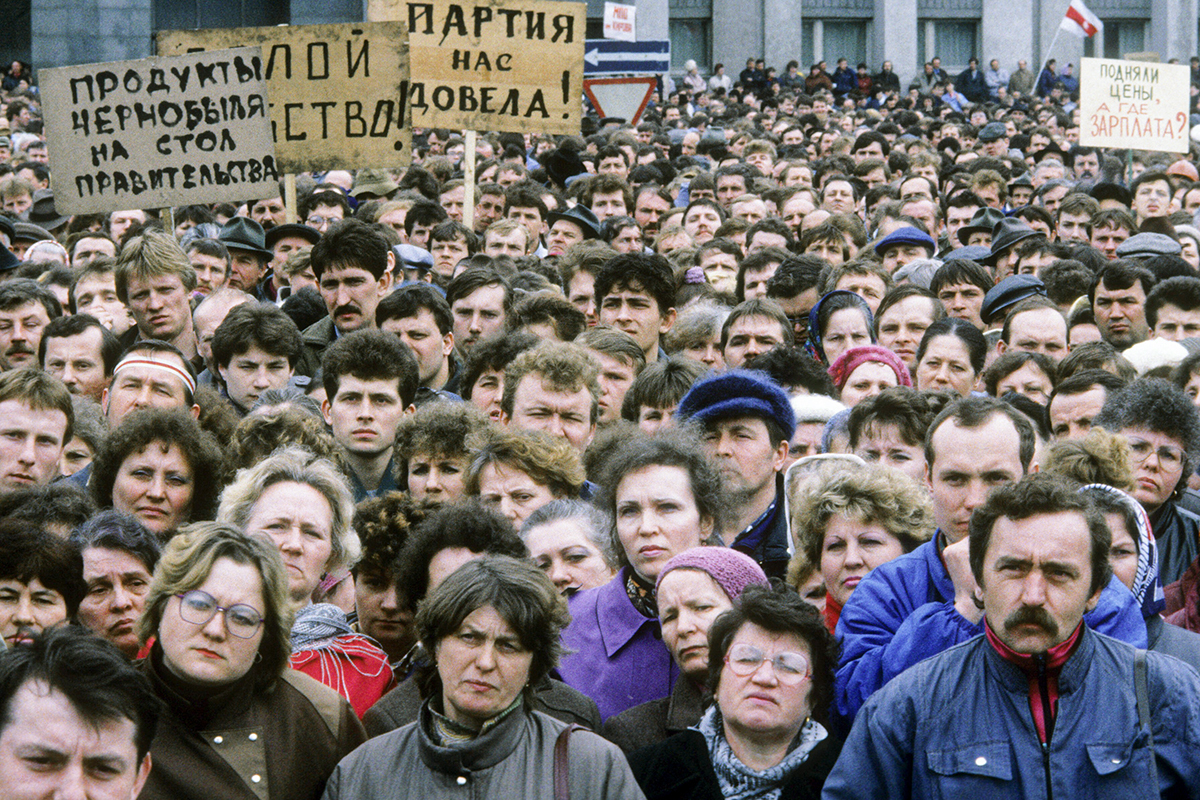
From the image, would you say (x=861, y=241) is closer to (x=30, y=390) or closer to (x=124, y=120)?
(x=124, y=120)

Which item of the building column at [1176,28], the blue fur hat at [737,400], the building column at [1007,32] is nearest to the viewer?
the blue fur hat at [737,400]

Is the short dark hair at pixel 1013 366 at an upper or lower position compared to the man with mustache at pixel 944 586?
upper

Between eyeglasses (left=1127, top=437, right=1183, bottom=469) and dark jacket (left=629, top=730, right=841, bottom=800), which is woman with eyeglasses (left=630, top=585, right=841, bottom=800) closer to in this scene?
dark jacket (left=629, top=730, right=841, bottom=800)

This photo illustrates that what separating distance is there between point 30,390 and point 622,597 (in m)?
2.61

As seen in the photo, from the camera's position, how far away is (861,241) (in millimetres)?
10961

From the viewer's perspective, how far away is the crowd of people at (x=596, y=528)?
3.52 meters

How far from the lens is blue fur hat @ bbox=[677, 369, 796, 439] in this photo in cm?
567

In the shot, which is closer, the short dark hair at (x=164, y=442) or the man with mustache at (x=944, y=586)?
the man with mustache at (x=944, y=586)

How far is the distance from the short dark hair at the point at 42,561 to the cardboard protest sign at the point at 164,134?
4326 millimetres

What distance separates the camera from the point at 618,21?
2247 centimetres

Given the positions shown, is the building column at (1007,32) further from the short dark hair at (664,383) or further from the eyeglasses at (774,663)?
the eyeglasses at (774,663)

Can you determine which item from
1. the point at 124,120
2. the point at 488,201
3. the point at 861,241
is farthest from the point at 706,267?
the point at 124,120

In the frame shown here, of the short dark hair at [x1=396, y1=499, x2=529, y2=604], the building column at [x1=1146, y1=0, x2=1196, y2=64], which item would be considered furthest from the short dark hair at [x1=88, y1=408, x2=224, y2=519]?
the building column at [x1=1146, y1=0, x2=1196, y2=64]

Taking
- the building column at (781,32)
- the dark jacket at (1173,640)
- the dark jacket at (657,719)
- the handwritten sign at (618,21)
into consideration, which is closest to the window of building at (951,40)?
the building column at (781,32)
